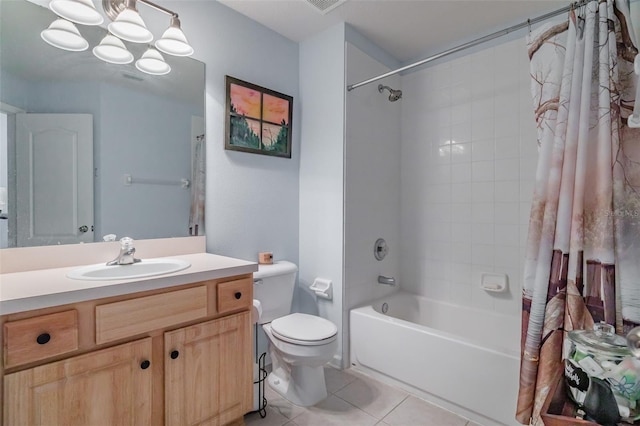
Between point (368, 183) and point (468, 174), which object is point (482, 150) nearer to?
point (468, 174)

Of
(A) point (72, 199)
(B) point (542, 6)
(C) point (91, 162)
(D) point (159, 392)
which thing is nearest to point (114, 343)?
(D) point (159, 392)

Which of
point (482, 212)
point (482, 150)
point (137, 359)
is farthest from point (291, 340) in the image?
point (482, 150)

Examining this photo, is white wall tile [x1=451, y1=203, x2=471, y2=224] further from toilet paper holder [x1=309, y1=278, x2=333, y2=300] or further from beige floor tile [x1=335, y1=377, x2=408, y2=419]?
beige floor tile [x1=335, y1=377, x2=408, y2=419]

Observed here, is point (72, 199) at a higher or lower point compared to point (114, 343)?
higher

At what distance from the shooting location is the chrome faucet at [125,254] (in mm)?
1478

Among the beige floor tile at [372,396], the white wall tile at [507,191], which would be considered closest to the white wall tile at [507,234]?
the white wall tile at [507,191]

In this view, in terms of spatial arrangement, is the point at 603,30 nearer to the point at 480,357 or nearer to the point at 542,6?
the point at 542,6

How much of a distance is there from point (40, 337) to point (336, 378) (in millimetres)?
1628

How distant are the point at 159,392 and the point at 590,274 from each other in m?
1.78

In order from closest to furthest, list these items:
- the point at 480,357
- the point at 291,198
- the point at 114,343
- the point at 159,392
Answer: the point at 114,343 → the point at 159,392 → the point at 480,357 → the point at 291,198

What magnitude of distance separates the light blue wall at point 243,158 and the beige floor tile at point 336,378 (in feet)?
2.75

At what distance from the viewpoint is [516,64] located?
2186 millimetres

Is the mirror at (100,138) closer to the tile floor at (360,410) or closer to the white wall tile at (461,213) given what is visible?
the tile floor at (360,410)

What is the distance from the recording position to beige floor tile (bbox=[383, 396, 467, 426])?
1.64m
